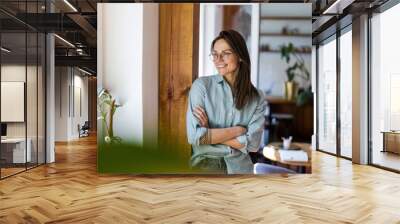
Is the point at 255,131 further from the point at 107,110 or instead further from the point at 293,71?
the point at 107,110

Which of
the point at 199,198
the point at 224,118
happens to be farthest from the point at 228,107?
the point at 199,198

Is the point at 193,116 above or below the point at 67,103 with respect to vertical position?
below

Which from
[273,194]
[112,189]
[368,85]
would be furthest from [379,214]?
[368,85]

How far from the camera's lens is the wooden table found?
17.9 ft

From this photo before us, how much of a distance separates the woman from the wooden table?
0.75 feet

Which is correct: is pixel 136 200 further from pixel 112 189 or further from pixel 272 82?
pixel 272 82

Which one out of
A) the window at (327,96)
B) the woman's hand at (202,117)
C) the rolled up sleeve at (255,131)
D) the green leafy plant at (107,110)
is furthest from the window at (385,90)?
the green leafy plant at (107,110)

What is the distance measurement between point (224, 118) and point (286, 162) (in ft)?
3.95

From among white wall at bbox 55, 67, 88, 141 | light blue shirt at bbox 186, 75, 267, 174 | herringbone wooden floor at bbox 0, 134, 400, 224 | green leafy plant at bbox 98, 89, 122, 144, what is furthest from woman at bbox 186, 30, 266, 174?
white wall at bbox 55, 67, 88, 141

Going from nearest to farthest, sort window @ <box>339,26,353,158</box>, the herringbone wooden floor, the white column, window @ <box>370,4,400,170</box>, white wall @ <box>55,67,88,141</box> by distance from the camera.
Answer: the herringbone wooden floor → window @ <box>370,4,400,170</box> → the white column → window @ <box>339,26,353,158</box> → white wall @ <box>55,67,88,141</box>

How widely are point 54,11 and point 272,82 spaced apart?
14.4 ft

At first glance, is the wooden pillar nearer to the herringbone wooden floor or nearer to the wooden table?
the herringbone wooden floor

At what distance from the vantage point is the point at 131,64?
17.8 ft

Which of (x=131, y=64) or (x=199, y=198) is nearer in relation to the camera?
(x=199, y=198)
